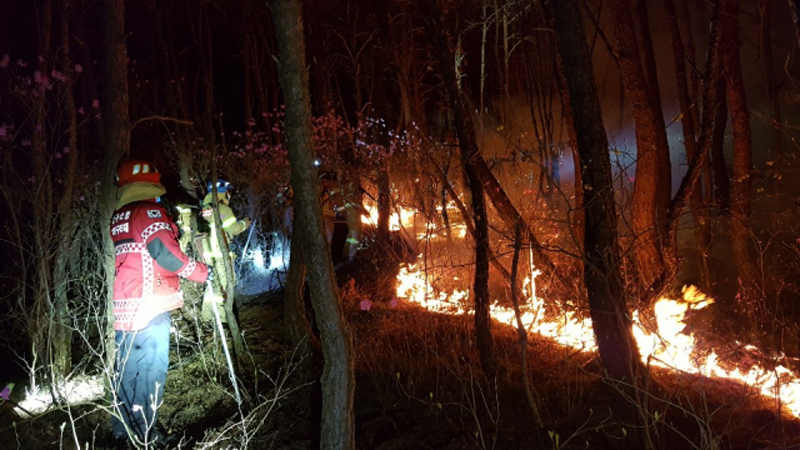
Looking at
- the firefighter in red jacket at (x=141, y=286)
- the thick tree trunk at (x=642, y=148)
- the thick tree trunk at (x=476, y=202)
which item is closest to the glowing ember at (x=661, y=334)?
the thick tree trunk at (x=476, y=202)

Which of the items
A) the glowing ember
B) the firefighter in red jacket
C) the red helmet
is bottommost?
the glowing ember

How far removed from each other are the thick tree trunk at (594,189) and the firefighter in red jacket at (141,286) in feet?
11.4

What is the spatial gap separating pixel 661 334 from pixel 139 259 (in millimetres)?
6127

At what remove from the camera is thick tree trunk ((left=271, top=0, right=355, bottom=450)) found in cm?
346

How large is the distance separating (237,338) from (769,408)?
5.63 meters

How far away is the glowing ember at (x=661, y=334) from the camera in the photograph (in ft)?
17.8

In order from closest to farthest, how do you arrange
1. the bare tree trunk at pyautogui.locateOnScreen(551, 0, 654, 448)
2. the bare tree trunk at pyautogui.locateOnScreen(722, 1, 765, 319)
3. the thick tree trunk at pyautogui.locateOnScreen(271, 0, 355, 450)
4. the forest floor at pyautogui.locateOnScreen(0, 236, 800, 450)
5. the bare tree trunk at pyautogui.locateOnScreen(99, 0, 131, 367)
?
the thick tree trunk at pyautogui.locateOnScreen(271, 0, 355, 450) → the forest floor at pyautogui.locateOnScreen(0, 236, 800, 450) → the bare tree trunk at pyautogui.locateOnScreen(551, 0, 654, 448) → the bare tree trunk at pyautogui.locateOnScreen(99, 0, 131, 367) → the bare tree trunk at pyautogui.locateOnScreen(722, 1, 765, 319)

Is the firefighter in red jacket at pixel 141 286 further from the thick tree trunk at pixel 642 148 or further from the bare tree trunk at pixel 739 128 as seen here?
the bare tree trunk at pixel 739 128

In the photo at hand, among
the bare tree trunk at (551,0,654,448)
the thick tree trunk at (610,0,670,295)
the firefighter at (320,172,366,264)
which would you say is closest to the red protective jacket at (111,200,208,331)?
the bare tree trunk at (551,0,654,448)

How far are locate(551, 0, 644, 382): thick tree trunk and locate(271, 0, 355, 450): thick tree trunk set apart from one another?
7.45ft

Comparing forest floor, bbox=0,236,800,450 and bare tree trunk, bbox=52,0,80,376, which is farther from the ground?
bare tree trunk, bbox=52,0,80,376

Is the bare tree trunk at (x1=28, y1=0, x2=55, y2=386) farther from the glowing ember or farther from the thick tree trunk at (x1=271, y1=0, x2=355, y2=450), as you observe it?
the glowing ember

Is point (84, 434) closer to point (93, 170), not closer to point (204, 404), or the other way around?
point (204, 404)

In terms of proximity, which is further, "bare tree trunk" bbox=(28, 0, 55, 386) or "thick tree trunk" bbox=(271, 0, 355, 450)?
"bare tree trunk" bbox=(28, 0, 55, 386)
